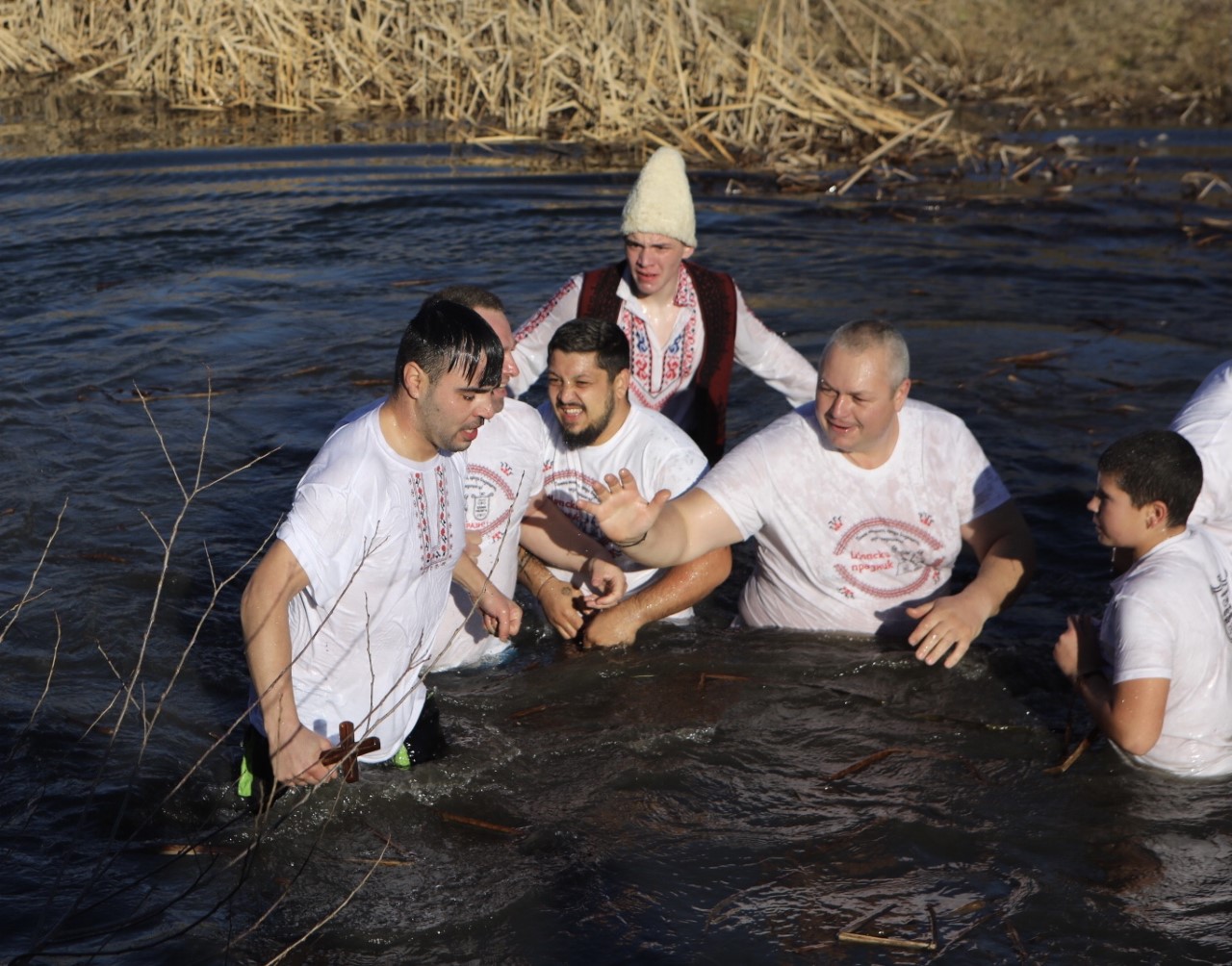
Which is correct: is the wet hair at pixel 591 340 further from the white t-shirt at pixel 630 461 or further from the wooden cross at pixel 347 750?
the wooden cross at pixel 347 750

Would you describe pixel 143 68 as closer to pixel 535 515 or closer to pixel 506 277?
pixel 506 277

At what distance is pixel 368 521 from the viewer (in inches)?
173

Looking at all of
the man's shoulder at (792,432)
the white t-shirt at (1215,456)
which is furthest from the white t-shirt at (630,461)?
the white t-shirt at (1215,456)

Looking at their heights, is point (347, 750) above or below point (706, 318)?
below

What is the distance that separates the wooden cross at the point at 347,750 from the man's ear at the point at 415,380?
108 cm

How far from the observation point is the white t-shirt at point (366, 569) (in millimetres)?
4297

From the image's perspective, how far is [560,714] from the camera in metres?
6.27

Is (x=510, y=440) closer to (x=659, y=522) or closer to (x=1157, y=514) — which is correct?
(x=659, y=522)

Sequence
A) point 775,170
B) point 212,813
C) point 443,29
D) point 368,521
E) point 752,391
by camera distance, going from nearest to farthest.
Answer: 1. point 368,521
2. point 212,813
3. point 752,391
4. point 775,170
5. point 443,29

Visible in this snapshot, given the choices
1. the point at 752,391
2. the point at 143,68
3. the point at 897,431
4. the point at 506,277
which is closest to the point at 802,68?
the point at 506,277

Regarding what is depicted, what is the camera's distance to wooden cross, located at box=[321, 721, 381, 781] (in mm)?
4281

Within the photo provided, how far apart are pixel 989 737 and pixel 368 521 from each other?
310cm

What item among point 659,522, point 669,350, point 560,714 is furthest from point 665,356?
point 560,714

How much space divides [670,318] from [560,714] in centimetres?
222
